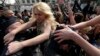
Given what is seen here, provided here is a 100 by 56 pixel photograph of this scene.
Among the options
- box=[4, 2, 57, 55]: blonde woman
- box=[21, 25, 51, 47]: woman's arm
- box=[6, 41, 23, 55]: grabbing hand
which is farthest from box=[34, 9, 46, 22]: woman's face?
box=[6, 41, 23, 55]: grabbing hand

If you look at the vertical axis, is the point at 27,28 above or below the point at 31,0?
above

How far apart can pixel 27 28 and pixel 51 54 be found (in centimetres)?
66

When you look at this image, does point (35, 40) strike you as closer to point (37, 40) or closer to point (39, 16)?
point (37, 40)

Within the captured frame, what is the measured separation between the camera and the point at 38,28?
3.33 m

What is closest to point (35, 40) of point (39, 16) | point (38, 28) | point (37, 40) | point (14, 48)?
point (37, 40)

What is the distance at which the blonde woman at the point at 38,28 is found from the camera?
9.87 ft

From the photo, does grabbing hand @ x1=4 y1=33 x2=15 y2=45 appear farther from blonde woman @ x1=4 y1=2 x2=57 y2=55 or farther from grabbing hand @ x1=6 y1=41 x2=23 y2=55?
grabbing hand @ x1=6 y1=41 x2=23 y2=55

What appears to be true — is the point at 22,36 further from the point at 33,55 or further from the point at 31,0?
the point at 31,0

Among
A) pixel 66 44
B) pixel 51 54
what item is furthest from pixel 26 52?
pixel 66 44

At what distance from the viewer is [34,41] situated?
3.00 m

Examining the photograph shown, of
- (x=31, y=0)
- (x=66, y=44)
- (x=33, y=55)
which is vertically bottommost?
(x=31, y=0)

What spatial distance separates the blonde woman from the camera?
3010mm

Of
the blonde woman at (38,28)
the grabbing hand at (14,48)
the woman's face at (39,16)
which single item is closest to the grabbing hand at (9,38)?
the blonde woman at (38,28)

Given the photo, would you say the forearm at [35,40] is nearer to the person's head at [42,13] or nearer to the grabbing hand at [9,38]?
the grabbing hand at [9,38]
